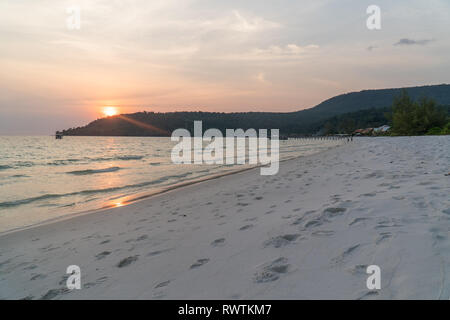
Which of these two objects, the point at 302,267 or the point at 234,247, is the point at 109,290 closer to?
the point at 234,247

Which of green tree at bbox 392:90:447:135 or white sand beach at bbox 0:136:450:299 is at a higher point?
green tree at bbox 392:90:447:135

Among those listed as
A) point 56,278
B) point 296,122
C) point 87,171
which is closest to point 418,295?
point 56,278

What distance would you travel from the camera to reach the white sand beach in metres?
2.28

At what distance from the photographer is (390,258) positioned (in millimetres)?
2455

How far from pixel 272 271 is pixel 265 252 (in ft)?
1.53

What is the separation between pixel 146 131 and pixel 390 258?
175967 millimetres

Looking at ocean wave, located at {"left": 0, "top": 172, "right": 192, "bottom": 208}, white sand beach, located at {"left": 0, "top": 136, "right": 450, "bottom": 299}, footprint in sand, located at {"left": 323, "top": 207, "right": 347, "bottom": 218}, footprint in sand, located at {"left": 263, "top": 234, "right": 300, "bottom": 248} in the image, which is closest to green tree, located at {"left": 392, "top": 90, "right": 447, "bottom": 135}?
ocean wave, located at {"left": 0, "top": 172, "right": 192, "bottom": 208}

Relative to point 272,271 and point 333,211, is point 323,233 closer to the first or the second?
point 333,211

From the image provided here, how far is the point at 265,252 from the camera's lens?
3.05 meters

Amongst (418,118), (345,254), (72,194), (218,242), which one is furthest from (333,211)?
(418,118)

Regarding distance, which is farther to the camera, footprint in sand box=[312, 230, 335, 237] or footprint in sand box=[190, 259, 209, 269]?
footprint in sand box=[312, 230, 335, 237]

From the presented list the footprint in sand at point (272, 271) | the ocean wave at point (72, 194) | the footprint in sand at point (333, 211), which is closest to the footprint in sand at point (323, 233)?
the footprint in sand at point (333, 211)

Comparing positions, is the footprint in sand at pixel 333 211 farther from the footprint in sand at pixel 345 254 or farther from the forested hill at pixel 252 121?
the forested hill at pixel 252 121

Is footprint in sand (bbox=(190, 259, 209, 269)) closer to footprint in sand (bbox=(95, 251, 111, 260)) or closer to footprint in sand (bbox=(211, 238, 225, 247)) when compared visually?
footprint in sand (bbox=(211, 238, 225, 247))
